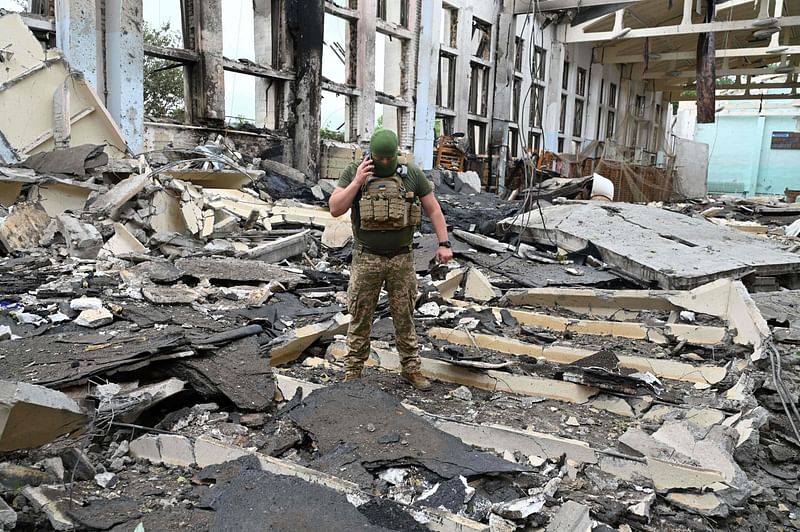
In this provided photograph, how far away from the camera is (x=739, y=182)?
1542 inches

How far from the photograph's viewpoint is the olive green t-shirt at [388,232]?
13.0 ft

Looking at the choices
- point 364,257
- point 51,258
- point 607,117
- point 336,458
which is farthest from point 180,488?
point 607,117

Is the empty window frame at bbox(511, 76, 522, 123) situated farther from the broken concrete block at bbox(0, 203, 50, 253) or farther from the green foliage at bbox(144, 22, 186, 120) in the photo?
the broken concrete block at bbox(0, 203, 50, 253)

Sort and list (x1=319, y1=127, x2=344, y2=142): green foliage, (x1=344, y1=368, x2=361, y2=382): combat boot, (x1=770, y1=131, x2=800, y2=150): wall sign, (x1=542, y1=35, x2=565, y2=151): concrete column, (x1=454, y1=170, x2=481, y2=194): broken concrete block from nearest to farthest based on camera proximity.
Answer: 1. (x1=344, y1=368, x2=361, y2=382): combat boot
2. (x1=319, y1=127, x2=344, y2=142): green foliage
3. (x1=454, y1=170, x2=481, y2=194): broken concrete block
4. (x1=542, y1=35, x2=565, y2=151): concrete column
5. (x1=770, y1=131, x2=800, y2=150): wall sign

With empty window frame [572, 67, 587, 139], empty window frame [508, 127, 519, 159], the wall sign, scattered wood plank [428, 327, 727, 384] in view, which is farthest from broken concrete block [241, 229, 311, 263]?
the wall sign

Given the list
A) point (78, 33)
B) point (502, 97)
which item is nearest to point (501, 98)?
point (502, 97)

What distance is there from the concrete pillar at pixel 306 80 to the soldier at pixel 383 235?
31.0 feet

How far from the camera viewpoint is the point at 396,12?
16.0 meters

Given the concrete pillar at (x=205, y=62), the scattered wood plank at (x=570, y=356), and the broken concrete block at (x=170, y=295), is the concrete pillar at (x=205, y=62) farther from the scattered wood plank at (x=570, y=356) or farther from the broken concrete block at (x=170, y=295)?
the scattered wood plank at (x=570, y=356)

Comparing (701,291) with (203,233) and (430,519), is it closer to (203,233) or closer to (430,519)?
(430,519)

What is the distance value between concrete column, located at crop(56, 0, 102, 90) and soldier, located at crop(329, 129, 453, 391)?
7280 millimetres

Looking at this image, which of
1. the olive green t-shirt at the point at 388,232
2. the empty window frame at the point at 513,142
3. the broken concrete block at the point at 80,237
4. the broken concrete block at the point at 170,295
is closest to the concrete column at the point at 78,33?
the broken concrete block at the point at 80,237

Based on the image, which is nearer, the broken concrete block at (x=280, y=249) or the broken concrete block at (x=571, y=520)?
the broken concrete block at (x=571, y=520)

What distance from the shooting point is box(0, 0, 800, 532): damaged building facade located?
272cm
